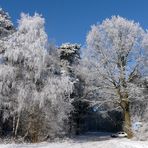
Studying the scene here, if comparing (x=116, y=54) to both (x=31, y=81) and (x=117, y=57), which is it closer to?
(x=117, y=57)

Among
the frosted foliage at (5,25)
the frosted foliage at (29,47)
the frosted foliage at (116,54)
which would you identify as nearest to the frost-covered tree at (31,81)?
the frosted foliage at (29,47)

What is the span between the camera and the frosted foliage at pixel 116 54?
35.7 meters

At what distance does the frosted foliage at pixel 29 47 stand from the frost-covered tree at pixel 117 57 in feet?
23.2

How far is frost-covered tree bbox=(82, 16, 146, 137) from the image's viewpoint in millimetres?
35656

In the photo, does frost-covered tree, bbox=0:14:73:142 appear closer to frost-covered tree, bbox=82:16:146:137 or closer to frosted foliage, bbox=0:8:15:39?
frosted foliage, bbox=0:8:15:39

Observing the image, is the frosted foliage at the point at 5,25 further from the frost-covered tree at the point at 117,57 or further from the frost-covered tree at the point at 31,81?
the frost-covered tree at the point at 117,57

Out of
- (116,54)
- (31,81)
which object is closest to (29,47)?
(31,81)

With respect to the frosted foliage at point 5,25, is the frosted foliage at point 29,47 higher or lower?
lower

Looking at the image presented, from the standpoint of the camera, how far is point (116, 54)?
3612 cm

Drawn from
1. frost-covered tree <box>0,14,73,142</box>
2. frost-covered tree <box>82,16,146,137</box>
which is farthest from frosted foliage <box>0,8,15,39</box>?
frost-covered tree <box>82,16,146,137</box>

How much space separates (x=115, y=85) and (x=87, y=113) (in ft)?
75.1

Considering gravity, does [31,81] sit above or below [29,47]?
below

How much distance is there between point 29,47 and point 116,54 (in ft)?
32.0

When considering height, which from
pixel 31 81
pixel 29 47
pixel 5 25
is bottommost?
pixel 31 81
